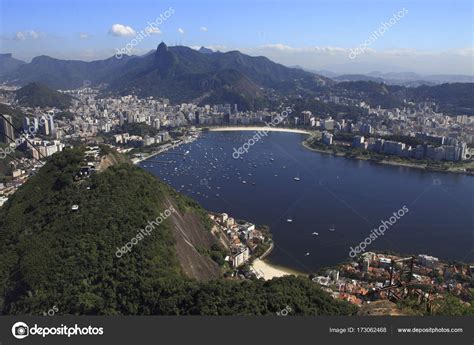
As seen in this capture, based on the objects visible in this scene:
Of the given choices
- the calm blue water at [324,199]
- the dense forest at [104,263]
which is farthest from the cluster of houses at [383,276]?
the dense forest at [104,263]

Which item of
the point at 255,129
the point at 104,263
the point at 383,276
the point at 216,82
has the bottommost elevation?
the point at 255,129

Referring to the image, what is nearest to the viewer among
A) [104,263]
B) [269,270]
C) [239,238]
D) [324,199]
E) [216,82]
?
[104,263]

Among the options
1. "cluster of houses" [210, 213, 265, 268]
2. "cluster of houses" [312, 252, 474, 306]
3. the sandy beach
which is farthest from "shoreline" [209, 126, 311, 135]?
the sandy beach

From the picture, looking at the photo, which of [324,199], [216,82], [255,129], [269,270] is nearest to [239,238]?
[269,270]

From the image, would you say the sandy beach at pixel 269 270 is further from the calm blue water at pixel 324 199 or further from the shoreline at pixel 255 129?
the shoreline at pixel 255 129

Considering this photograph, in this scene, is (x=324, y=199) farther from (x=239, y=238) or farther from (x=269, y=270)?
(x=269, y=270)

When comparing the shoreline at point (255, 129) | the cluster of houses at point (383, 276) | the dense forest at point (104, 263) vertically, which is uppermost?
the dense forest at point (104, 263)
